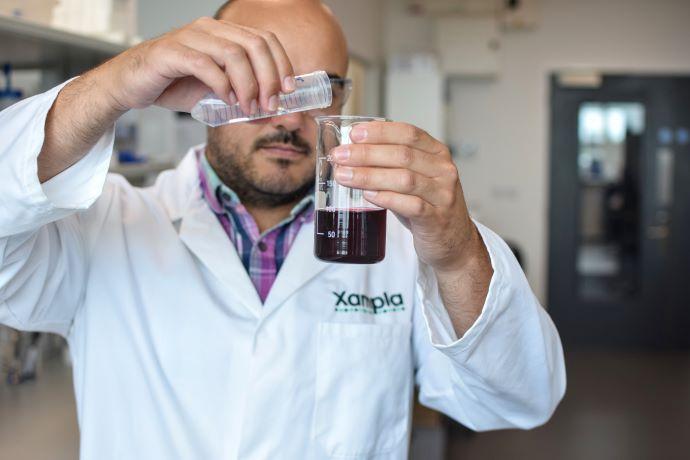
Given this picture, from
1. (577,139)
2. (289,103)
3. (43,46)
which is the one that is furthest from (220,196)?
(577,139)

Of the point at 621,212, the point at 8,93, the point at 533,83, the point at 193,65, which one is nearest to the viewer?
the point at 193,65

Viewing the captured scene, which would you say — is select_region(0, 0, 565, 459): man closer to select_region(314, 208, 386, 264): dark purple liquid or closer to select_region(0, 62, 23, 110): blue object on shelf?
select_region(314, 208, 386, 264): dark purple liquid

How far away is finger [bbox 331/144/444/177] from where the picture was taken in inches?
36.0

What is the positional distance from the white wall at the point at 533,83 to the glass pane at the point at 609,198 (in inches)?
14.3

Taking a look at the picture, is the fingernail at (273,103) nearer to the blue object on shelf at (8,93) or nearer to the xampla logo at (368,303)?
the xampla logo at (368,303)

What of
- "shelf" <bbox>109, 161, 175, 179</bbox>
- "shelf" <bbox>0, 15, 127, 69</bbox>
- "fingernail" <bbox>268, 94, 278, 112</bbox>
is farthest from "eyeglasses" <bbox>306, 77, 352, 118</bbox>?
"shelf" <bbox>109, 161, 175, 179</bbox>

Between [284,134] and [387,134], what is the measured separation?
1.53 feet

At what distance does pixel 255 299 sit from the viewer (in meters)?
1.35

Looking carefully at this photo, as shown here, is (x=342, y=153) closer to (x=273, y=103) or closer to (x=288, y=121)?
(x=273, y=103)

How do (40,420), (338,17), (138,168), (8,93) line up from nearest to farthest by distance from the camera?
(40,420) < (8,93) < (138,168) < (338,17)

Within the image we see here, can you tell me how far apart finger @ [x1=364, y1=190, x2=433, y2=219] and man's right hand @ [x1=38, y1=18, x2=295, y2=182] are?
19cm

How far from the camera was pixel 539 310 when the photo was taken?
1.15 m

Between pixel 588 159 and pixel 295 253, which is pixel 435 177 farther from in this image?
pixel 588 159

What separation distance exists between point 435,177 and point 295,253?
0.51 m
